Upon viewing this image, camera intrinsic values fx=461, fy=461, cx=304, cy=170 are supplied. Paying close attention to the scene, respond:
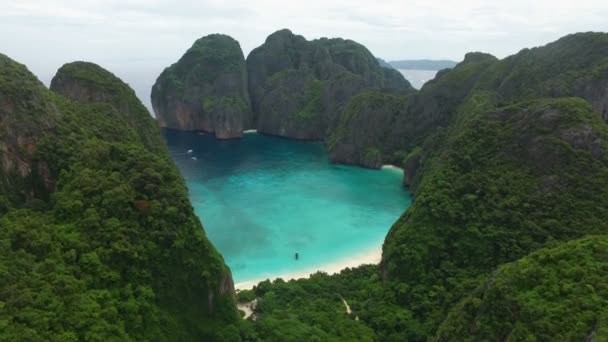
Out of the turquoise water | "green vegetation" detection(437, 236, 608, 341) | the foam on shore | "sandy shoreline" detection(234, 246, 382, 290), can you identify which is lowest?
"sandy shoreline" detection(234, 246, 382, 290)

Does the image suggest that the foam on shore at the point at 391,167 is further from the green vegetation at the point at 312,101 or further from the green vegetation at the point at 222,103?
the green vegetation at the point at 222,103

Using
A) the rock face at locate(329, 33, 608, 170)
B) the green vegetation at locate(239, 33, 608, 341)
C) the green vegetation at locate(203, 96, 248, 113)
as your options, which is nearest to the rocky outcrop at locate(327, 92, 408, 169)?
the rock face at locate(329, 33, 608, 170)

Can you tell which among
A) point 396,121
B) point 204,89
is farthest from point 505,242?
point 204,89

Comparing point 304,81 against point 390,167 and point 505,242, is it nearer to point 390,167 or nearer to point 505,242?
point 390,167

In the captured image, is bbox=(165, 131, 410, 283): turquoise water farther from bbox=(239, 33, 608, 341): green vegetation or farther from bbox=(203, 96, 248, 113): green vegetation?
bbox=(203, 96, 248, 113): green vegetation

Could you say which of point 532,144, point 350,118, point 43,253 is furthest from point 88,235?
point 350,118
